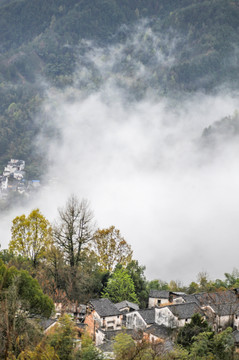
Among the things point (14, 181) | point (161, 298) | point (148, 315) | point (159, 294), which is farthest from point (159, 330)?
point (14, 181)

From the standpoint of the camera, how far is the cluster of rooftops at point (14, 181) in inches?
6225

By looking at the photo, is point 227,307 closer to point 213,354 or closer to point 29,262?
point 213,354

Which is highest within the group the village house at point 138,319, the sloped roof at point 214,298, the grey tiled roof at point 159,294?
the grey tiled roof at point 159,294

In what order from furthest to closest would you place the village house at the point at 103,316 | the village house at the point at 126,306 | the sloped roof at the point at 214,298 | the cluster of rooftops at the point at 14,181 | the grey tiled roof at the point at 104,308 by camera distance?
1. the cluster of rooftops at the point at 14,181
2. the village house at the point at 126,306
3. the sloped roof at the point at 214,298
4. the grey tiled roof at the point at 104,308
5. the village house at the point at 103,316

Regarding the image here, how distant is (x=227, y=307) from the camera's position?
33438 mm

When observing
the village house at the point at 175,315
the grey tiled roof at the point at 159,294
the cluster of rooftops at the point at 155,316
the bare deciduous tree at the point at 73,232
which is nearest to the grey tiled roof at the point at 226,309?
the cluster of rooftops at the point at 155,316

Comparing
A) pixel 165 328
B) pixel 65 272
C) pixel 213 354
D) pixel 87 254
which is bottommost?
pixel 213 354

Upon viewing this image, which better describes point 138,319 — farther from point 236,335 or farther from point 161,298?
point 236,335

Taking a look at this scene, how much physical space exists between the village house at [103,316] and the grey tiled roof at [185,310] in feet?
13.9

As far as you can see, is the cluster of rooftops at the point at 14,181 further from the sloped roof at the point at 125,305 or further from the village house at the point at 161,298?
the sloped roof at the point at 125,305

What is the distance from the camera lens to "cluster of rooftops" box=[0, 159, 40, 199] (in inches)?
6225

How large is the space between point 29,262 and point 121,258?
1107 centimetres

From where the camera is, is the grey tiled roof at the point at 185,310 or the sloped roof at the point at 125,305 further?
the sloped roof at the point at 125,305

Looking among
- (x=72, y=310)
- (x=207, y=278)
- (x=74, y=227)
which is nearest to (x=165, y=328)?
(x=72, y=310)
